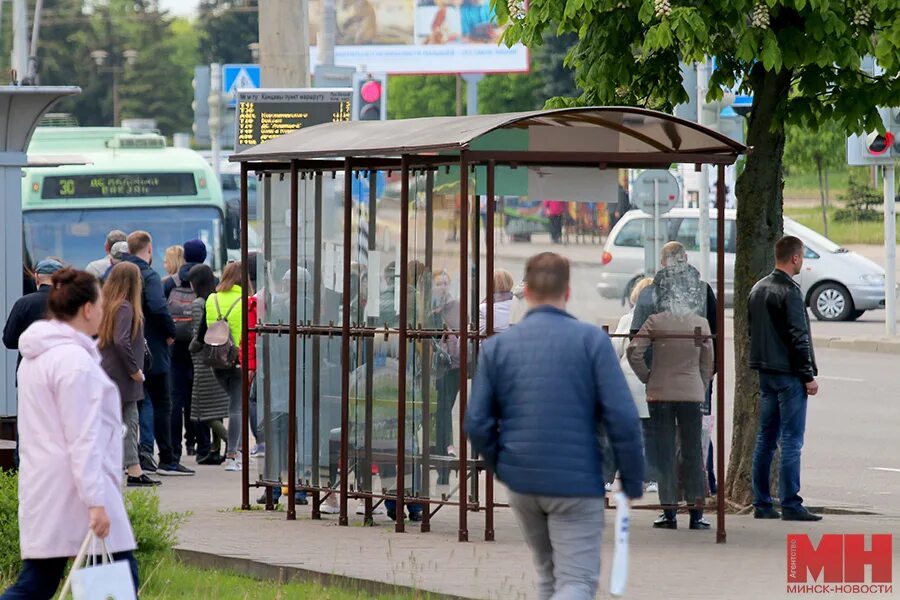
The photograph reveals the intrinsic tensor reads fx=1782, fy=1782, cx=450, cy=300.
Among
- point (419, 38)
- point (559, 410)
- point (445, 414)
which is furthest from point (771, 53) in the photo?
point (419, 38)

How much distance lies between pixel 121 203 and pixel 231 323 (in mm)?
9507

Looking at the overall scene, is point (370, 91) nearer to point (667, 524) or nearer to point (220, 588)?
point (667, 524)

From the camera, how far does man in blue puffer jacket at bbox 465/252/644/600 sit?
6262 millimetres

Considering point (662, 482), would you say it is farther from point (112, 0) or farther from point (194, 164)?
point (112, 0)

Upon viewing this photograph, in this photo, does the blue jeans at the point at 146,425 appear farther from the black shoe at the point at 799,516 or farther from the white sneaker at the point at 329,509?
the black shoe at the point at 799,516

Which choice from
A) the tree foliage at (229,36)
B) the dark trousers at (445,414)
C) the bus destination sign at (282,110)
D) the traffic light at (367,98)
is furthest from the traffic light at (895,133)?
the tree foliage at (229,36)

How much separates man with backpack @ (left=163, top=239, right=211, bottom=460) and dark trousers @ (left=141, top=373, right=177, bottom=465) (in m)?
0.55

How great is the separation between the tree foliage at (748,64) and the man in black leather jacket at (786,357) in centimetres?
67

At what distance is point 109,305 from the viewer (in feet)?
40.8

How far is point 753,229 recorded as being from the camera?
11625mm

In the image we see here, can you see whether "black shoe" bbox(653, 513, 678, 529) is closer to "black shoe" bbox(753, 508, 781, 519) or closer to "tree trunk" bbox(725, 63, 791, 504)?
"black shoe" bbox(753, 508, 781, 519)

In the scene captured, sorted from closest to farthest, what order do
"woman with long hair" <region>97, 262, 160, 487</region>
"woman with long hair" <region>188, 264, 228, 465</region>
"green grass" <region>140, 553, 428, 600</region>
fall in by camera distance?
"green grass" <region>140, 553, 428, 600</region> < "woman with long hair" <region>97, 262, 160, 487</region> < "woman with long hair" <region>188, 264, 228, 465</region>

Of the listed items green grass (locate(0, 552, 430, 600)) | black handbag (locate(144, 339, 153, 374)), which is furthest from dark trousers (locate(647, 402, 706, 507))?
black handbag (locate(144, 339, 153, 374))

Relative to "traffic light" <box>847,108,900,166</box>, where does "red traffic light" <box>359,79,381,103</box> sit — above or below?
above
